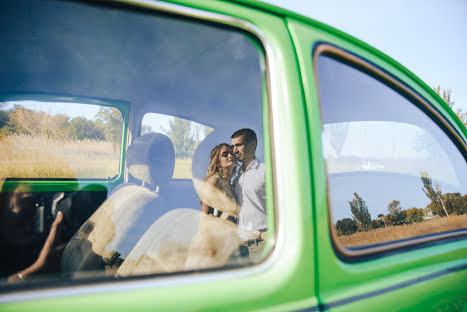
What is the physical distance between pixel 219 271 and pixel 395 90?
107 centimetres

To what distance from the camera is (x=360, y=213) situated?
4.17 feet

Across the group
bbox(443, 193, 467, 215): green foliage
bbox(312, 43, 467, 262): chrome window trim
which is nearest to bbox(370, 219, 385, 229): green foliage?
bbox(312, 43, 467, 262): chrome window trim

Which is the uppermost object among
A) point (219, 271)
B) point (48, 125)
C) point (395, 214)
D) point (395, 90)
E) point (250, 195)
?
point (48, 125)

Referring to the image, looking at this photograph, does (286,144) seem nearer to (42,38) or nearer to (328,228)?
(328,228)

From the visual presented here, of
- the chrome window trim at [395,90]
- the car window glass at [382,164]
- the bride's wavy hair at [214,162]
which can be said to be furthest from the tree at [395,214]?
the bride's wavy hair at [214,162]

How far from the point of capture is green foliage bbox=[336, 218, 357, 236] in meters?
1.08

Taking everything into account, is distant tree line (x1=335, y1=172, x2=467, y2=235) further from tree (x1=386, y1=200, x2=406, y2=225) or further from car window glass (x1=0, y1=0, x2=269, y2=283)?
car window glass (x1=0, y1=0, x2=269, y2=283)

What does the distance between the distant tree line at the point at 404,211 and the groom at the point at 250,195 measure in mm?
290

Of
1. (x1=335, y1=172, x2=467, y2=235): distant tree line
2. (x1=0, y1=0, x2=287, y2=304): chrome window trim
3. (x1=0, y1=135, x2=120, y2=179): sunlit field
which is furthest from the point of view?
(x1=0, y1=135, x2=120, y2=179): sunlit field

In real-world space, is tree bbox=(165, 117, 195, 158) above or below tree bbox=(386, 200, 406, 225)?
above

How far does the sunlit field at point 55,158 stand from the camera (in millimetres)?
2592

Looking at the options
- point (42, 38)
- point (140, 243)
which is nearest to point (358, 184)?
point (140, 243)

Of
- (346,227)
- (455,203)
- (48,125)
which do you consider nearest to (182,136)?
(48,125)

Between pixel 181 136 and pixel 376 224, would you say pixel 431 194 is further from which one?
pixel 181 136
